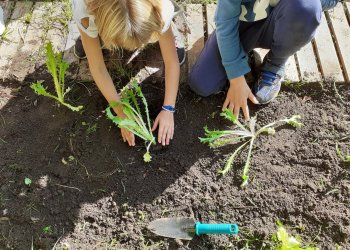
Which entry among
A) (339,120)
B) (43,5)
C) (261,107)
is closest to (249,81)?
(261,107)

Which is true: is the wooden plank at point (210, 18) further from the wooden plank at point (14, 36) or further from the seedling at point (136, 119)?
the wooden plank at point (14, 36)

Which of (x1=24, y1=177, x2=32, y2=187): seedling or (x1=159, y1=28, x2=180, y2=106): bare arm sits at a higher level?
(x1=159, y1=28, x2=180, y2=106): bare arm

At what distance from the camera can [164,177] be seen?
2070 millimetres

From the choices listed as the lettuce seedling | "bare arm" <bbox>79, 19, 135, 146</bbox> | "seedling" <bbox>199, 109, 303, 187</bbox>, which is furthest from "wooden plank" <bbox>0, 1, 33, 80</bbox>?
"seedling" <bbox>199, 109, 303, 187</bbox>

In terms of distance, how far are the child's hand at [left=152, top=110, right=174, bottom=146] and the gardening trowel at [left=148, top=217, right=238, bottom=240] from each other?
16.3 inches

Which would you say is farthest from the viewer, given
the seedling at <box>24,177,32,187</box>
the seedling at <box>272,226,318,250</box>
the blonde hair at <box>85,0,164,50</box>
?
the seedling at <box>24,177,32,187</box>

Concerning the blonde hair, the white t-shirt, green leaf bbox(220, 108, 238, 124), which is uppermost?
the blonde hair

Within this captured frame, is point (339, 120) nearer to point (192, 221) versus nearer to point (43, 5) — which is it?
point (192, 221)

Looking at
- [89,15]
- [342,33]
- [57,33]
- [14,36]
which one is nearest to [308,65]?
[342,33]

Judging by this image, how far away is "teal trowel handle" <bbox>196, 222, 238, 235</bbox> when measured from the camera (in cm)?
186

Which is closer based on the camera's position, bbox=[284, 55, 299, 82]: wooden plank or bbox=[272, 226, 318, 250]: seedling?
bbox=[272, 226, 318, 250]: seedling

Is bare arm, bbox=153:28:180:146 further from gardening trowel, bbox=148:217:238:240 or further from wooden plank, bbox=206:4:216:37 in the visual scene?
wooden plank, bbox=206:4:216:37

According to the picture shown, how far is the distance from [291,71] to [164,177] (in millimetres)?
992

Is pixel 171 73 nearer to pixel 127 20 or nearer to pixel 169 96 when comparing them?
pixel 169 96
